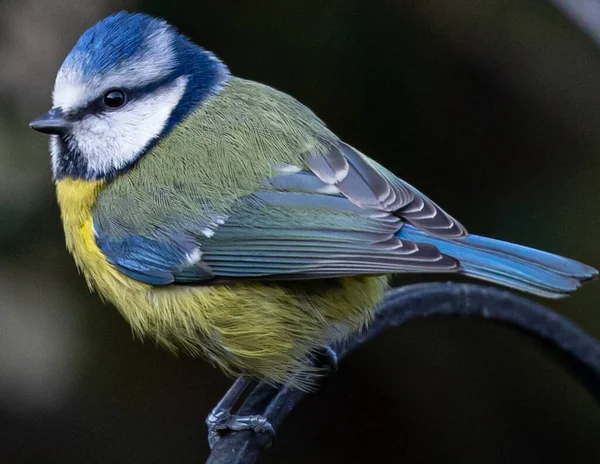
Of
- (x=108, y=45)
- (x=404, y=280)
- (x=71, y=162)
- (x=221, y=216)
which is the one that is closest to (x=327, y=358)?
(x=221, y=216)

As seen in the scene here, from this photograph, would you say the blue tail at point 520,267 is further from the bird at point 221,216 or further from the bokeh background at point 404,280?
the bokeh background at point 404,280

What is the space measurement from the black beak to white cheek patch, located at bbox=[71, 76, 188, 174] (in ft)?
0.10

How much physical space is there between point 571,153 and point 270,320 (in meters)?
1.69

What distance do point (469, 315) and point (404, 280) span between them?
1.27m

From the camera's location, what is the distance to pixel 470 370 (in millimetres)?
3348

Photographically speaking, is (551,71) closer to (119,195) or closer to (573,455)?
(573,455)

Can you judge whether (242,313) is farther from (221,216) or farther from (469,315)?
(469,315)

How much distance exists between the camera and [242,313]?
2.01m

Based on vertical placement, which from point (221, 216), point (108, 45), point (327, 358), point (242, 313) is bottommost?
point (327, 358)

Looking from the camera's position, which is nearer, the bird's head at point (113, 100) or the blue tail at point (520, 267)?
the blue tail at point (520, 267)

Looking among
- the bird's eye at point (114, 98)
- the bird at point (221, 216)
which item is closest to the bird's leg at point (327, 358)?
the bird at point (221, 216)

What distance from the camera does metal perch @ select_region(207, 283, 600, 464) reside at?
1.97m

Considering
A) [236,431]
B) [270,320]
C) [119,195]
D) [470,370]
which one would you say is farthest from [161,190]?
[470,370]

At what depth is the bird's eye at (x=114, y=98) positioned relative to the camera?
2146 millimetres
